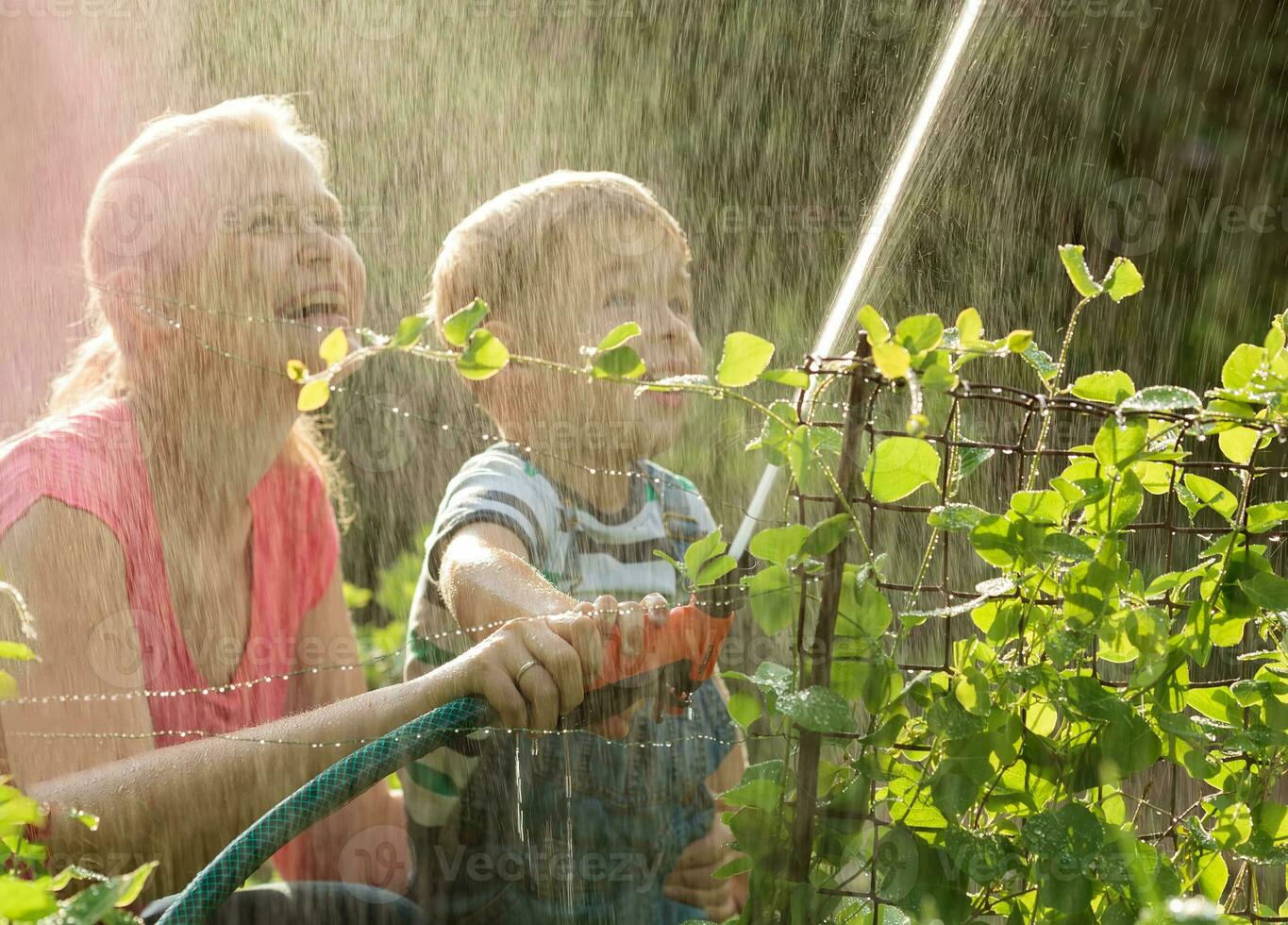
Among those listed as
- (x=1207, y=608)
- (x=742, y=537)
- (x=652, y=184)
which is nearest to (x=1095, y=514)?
(x=1207, y=608)

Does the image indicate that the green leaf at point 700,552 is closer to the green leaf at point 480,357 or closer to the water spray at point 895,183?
the green leaf at point 480,357

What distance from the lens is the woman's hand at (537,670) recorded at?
71 centimetres

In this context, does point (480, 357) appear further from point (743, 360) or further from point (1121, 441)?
point (1121, 441)

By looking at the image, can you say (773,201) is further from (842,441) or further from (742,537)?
(842,441)

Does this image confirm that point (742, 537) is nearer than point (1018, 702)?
No

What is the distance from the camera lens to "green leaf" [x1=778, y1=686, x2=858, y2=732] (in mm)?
513

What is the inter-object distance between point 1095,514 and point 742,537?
61 cm

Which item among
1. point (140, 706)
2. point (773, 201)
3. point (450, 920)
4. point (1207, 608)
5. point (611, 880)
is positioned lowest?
point (450, 920)

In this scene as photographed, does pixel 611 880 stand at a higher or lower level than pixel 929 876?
lower

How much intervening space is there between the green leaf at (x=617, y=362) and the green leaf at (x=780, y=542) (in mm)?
100

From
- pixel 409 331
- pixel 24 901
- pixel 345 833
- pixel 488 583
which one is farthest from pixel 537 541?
pixel 24 901

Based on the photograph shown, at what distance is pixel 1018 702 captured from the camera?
0.59m

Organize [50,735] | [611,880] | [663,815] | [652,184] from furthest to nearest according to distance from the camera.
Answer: [652,184] < [663,815] < [611,880] < [50,735]

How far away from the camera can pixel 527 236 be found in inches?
59.6
